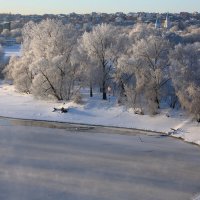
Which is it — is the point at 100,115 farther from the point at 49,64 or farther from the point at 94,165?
the point at 94,165

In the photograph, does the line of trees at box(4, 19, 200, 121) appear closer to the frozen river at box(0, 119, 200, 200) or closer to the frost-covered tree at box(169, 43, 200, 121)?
the frost-covered tree at box(169, 43, 200, 121)

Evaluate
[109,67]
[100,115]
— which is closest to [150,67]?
[109,67]

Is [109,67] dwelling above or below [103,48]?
below

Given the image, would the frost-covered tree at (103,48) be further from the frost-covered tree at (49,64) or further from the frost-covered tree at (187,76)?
the frost-covered tree at (187,76)

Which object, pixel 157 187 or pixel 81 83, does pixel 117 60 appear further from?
pixel 157 187

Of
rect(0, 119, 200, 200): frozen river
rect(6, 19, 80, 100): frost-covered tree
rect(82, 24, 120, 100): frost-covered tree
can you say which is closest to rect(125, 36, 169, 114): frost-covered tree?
rect(82, 24, 120, 100): frost-covered tree

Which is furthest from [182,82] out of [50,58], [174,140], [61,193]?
[61,193]

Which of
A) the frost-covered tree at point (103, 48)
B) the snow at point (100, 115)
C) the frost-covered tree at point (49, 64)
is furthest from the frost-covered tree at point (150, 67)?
the frost-covered tree at point (49, 64)
